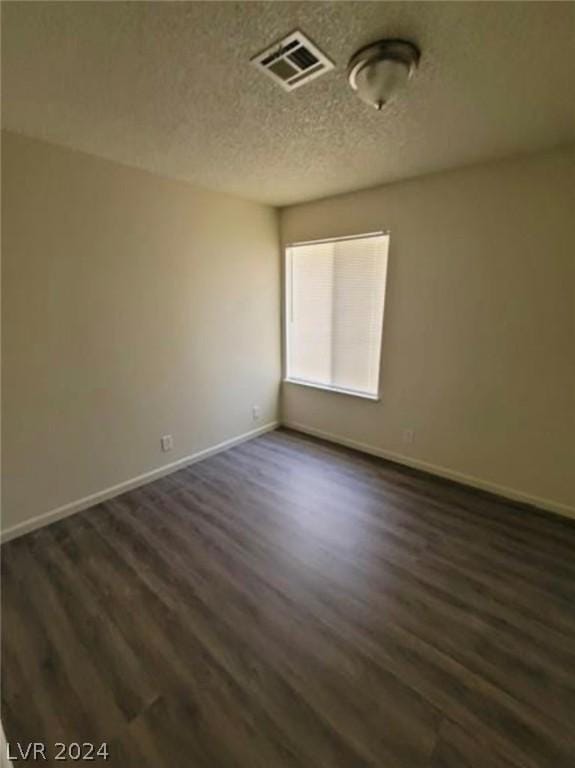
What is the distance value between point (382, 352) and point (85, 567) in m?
2.68

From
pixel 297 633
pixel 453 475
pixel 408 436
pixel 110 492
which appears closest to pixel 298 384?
pixel 408 436

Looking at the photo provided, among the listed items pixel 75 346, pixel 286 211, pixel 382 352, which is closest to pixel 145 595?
pixel 75 346

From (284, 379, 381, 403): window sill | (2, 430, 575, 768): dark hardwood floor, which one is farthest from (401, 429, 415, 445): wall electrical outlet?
(2, 430, 575, 768): dark hardwood floor

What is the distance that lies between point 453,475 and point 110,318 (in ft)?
9.60

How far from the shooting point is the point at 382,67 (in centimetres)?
141

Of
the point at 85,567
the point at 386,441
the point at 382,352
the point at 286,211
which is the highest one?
the point at 286,211

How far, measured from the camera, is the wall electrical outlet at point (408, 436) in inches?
125

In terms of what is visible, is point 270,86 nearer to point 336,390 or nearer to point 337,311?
point 337,311

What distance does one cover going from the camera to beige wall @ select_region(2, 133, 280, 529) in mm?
2186

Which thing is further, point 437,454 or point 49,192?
point 437,454

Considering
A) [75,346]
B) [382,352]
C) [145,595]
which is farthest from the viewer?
[382,352]

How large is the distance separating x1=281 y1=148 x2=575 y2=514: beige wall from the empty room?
0.02 m

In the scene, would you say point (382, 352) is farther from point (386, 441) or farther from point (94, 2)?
point (94, 2)

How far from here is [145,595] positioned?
1869 millimetres
